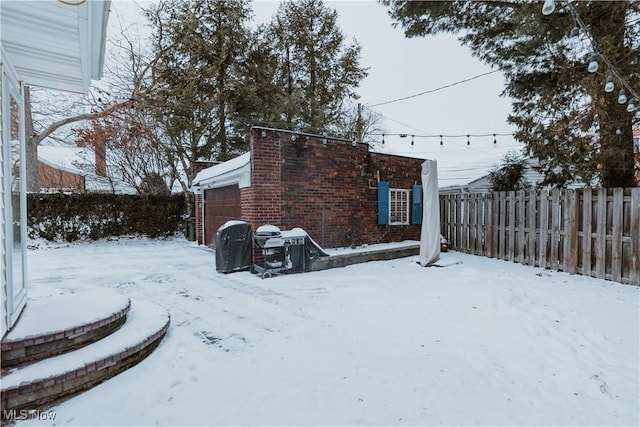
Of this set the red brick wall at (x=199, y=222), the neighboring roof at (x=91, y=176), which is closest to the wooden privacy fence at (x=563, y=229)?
the red brick wall at (x=199, y=222)

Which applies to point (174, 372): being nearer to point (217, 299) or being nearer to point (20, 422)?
point (20, 422)

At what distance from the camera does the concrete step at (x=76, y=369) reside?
2299 mm

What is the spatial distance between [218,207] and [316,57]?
1113 cm

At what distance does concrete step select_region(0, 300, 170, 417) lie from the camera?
90.5 inches

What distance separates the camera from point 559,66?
6473 mm

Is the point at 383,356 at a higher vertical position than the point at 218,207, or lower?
lower

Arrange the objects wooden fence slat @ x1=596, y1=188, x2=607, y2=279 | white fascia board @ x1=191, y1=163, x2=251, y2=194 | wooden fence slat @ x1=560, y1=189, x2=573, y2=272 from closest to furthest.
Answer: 1. wooden fence slat @ x1=596, y1=188, x2=607, y2=279
2. wooden fence slat @ x1=560, y1=189, x2=573, y2=272
3. white fascia board @ x1=191, y1=163, x2=251, y2=194

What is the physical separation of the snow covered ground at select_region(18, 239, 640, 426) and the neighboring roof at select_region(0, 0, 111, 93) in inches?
98.9

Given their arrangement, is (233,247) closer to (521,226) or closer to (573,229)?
(521,226)

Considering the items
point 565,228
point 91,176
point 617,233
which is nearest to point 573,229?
point 565,228

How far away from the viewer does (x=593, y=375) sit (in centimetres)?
275

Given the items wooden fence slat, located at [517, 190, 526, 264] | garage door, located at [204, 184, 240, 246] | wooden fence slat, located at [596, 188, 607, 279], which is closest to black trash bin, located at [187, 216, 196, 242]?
garage door, located at [204, 184, 240, 246]

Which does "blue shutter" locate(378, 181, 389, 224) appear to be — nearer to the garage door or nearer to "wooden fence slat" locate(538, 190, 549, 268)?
"wooden fence slat" locate(538, 190, 549, 268)

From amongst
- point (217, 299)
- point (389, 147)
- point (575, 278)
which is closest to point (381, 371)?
point (217, 299)
